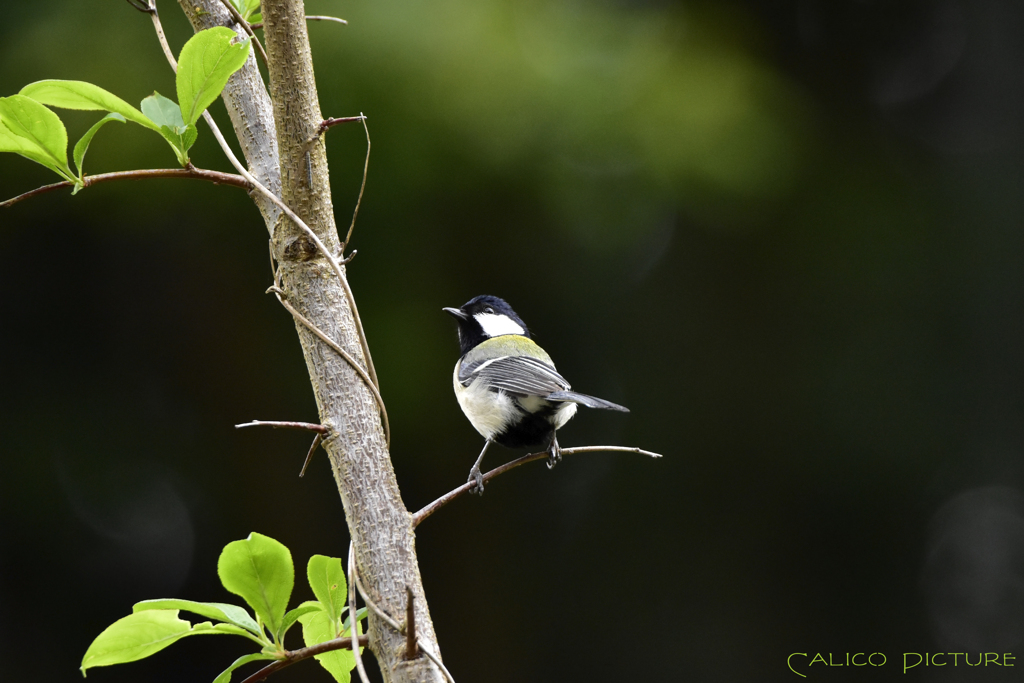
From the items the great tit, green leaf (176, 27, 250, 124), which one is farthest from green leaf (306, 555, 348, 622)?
the great tit

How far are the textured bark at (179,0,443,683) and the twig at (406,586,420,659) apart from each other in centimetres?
1

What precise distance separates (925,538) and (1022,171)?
1.50 meters

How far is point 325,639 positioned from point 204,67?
44 centimetres

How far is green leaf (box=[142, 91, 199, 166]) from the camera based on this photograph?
0.56 metres

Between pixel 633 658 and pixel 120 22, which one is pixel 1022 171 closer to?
pixel 633 658

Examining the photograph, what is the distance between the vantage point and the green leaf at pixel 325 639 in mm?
636

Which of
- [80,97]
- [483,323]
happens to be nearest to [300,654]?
[80,97]

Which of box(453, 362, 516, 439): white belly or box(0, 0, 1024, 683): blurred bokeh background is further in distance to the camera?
box(0, 0, 1024, 683): blurred bokeh background

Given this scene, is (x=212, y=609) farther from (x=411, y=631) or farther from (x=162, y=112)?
(x=162, y=112)

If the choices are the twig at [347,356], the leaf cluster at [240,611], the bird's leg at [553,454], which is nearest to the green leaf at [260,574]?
the leaf cluster at [240,611]

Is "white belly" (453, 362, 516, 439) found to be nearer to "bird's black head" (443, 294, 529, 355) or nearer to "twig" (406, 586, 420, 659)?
"bird's black head" (443, 294, 529, 355)

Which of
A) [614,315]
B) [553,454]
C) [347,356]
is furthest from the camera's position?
[614,315]

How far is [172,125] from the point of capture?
562 millimetres

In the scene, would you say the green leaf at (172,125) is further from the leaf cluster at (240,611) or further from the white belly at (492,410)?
the white belly at (492,410)
